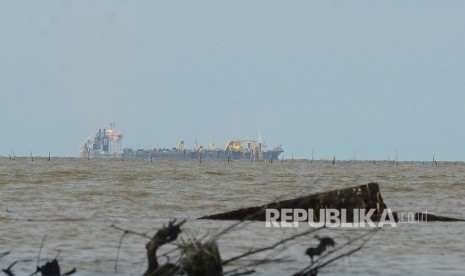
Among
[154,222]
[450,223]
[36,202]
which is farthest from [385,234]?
[36,202]

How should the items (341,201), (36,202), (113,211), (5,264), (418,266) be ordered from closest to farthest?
1. (5,264)
2. (418,266)
3. (341,201)
4. (113,211)
5. (36,202)

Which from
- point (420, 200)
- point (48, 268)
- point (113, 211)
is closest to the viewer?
point (48, 268)

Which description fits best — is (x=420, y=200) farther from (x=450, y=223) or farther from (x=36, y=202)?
(x=450, y=223)

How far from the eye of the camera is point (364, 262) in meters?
20.5

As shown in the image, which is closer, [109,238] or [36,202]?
[109,238]

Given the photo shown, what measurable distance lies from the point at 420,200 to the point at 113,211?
17360mm

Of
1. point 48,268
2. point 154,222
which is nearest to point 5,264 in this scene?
point 48,268

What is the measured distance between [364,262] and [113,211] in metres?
20.4

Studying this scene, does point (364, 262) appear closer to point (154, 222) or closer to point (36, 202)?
point (154, 222)

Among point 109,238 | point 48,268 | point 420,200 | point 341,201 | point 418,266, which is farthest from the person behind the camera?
point 420,200

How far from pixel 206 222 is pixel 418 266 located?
10.3m

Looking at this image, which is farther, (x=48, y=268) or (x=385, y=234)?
(x=385, y=234)

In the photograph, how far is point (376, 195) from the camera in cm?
2372

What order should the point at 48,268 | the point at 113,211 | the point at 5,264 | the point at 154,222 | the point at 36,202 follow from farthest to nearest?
the point at 36,202
the point at 113,211
the point at 154,222
the point at 5,264
the point at 48,268
